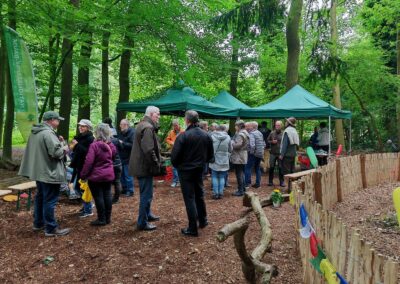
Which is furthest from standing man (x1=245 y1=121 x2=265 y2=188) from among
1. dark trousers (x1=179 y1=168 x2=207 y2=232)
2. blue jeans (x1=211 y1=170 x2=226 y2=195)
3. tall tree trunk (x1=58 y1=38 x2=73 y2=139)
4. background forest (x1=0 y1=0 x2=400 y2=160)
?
tall tree trunk (x1=58 y1=38 x2=73 y2=139)

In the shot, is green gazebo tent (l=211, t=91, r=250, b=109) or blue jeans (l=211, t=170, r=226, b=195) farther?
green gazebo tent (l=211, t=91, r=250, b=109)

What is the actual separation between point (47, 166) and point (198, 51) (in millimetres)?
8249

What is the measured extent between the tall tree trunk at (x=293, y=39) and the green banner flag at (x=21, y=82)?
8.79 m

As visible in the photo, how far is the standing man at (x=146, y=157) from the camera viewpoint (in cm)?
490

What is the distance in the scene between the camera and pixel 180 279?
12.3 feet

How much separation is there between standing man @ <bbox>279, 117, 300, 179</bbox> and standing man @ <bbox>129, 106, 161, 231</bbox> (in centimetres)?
411

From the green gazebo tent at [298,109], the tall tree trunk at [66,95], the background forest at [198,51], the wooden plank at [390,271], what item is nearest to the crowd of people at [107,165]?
the background forest at [198,51]

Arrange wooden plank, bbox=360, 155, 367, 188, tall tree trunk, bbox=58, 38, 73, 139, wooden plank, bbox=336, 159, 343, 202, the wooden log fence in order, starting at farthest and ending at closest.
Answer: tall tree trunk, bbox=58, 38, 73, 139 < wooden plank, bbox=360, 155, 367, 188 < wooden plank, bbox=336, 159, 343, 202 < the wooden log fence

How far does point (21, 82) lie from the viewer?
682 cm

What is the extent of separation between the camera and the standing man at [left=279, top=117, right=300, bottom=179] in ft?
27.2

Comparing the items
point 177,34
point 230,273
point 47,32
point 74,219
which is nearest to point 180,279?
point 230,273

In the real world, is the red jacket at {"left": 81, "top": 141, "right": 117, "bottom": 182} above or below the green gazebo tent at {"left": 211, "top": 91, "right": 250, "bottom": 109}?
below

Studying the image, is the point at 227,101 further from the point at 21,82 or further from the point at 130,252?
the point at 130,252

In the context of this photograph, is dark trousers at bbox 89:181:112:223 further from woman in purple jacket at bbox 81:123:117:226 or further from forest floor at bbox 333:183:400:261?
forest floor at bbox 333:183:400:261
